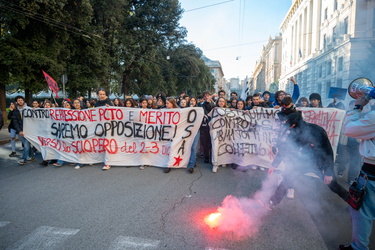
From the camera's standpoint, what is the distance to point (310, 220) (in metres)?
3.21

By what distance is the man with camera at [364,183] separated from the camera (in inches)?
88.0

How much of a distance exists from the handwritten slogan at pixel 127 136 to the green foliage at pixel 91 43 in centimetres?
983

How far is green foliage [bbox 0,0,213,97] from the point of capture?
13.3m

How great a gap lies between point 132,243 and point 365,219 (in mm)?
2370

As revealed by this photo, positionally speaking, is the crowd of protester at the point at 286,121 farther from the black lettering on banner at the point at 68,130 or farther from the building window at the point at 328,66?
the building window at the point at 328,66

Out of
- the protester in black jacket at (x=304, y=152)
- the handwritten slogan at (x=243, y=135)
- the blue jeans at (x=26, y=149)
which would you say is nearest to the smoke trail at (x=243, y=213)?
the protester in black jacket at (x=304, y=152)

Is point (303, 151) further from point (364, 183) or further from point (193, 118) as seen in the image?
point (193, 118)

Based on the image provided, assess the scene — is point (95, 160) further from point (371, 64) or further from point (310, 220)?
point (371, 64)

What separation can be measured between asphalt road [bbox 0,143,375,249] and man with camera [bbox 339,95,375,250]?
0.41 meters

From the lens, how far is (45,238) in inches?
109

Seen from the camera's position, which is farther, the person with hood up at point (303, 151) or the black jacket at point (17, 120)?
the black jacket at point (17, 120)

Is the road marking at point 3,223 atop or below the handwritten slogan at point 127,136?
below

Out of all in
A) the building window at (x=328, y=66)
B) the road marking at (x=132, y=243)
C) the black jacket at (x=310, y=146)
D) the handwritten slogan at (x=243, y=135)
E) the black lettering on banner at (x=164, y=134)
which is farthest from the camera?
the building window at (x=328, y=66)

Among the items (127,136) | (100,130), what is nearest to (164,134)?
(127,136)
